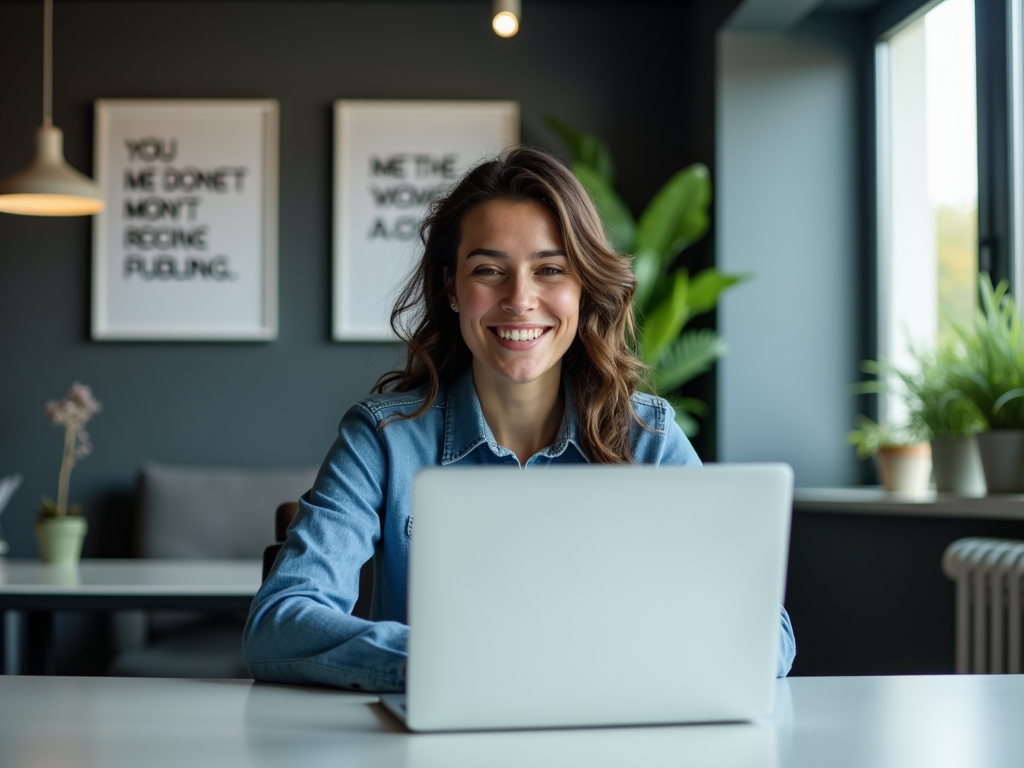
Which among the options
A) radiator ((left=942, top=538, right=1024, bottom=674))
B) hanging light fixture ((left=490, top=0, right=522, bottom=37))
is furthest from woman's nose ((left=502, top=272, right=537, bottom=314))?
radiator ((left=942, top=538, right=1024, bottom=674))

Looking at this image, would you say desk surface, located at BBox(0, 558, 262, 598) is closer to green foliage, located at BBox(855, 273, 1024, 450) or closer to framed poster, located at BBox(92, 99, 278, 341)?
framed poster, located at BBox(92, 99, 278, 341)

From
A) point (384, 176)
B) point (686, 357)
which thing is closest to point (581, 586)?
point (686, 357)

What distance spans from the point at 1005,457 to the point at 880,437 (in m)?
0.60

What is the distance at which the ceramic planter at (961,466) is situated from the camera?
267 centimetres

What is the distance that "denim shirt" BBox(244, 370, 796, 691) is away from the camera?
1.06m

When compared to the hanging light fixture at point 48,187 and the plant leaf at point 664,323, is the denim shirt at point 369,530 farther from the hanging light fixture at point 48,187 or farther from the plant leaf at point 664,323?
the hanging light fixture at point 48,187

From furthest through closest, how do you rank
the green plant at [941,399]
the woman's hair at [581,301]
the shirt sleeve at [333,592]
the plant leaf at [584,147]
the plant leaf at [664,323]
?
the plant leaf at [584,147] → the plant leaf at [664,323] → the green plant at [941,399] → the woman's hair at [581,301] → the shirt sleeve at [333,592]

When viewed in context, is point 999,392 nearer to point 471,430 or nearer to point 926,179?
point 926,179

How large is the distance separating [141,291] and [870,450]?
2539 millimetres

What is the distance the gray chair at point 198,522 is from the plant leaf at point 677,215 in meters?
1.42

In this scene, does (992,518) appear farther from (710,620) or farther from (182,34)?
(182,34)

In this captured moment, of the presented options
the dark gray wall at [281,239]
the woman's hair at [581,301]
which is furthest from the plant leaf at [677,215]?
the woman's hair at [581,301]

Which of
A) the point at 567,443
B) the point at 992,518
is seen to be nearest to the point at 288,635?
the point at 567,443

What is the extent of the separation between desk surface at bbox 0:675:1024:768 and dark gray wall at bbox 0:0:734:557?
2850 mm
